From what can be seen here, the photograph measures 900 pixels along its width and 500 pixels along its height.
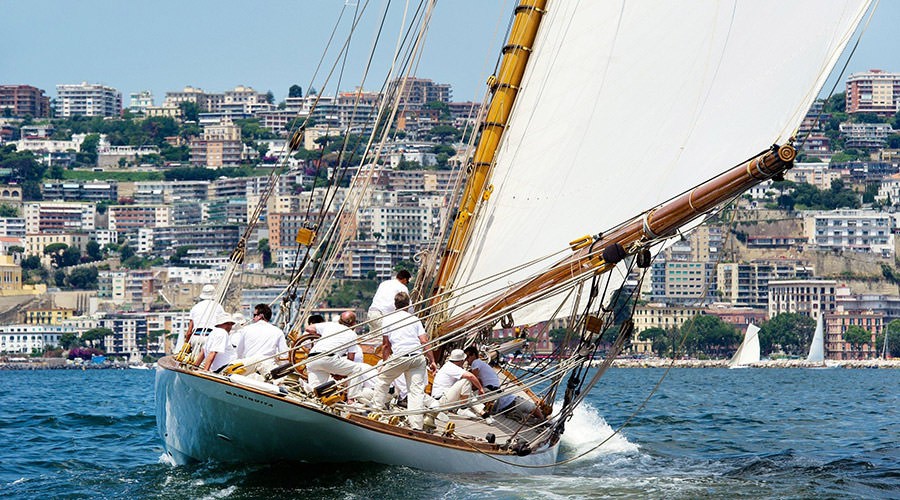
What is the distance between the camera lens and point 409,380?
13.9 m

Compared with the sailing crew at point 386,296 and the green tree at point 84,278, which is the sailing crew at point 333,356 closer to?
the sailing crew at point 386,296

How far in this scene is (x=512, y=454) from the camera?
14.2 metres

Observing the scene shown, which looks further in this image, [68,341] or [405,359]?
[68,341]

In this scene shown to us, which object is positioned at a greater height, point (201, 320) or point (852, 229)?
point (852, 229)

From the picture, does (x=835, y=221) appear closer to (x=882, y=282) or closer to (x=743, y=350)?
(x=882, y=282)

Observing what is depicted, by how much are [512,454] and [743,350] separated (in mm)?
84371

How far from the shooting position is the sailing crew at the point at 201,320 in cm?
1511

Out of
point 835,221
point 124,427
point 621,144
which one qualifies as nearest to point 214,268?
point 835,221

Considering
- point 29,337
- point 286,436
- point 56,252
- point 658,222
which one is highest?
point 56,252

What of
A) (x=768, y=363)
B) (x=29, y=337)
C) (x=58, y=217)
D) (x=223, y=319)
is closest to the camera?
(x=223, y=319)

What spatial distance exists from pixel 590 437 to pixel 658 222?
8.91 m

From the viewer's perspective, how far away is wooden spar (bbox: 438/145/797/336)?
1245 cm

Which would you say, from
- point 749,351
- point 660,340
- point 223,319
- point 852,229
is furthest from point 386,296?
point 852,229

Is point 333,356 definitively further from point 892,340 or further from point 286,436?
point 892,340
